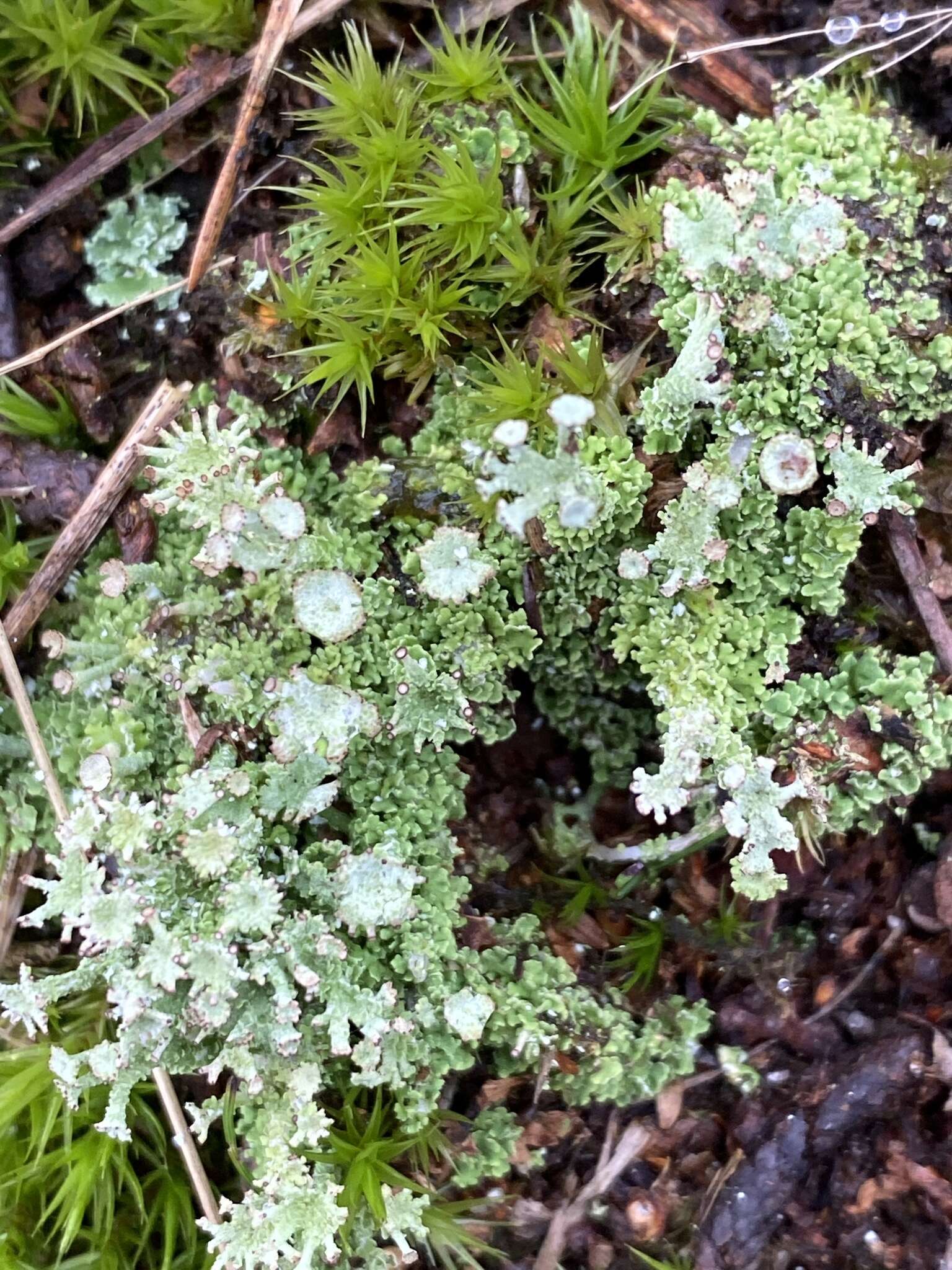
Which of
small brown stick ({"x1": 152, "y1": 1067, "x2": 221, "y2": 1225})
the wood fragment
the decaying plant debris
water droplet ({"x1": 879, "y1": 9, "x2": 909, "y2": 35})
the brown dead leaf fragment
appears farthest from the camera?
the wood fragment

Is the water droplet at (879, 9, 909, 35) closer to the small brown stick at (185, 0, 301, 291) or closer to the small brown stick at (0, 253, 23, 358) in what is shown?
the small brown stick at (185, 0, 301, 291)

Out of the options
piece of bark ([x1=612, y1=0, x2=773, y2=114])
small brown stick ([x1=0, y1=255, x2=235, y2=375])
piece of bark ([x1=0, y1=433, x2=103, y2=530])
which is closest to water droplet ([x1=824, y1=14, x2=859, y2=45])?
piece of bark ([x1=612, y1=0, x2=773, y2=114])

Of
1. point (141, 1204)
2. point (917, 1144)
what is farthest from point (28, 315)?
point (917, 1144)

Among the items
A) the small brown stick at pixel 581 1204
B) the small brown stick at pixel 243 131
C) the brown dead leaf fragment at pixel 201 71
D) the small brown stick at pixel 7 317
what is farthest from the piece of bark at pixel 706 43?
the small brown stick at pixel 581 1204

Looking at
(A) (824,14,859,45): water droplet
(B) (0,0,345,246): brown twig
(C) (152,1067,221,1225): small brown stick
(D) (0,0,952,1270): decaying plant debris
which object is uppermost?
(A) (824,14,859,45): water droplet

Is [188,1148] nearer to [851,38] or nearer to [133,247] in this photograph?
[133,247]

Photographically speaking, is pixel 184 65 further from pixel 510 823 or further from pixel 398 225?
pixel 510 823
